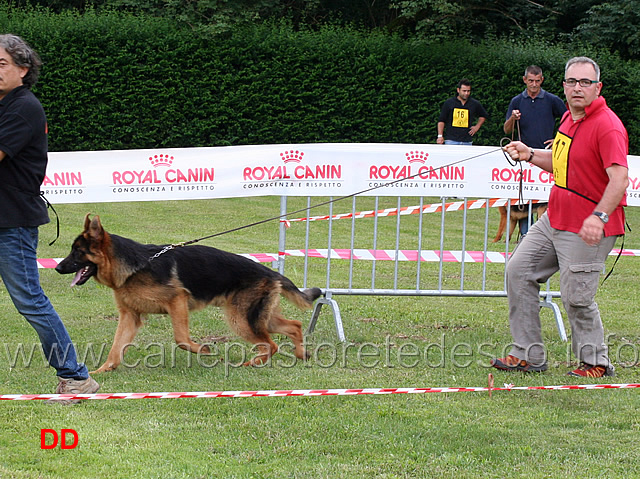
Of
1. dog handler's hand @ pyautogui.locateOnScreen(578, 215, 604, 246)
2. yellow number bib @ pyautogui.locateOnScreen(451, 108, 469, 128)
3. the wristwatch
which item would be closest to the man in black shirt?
dog handler's hand @ pyautogui.locateOnScreen(578, 215, 604, 246)

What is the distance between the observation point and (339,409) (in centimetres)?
489

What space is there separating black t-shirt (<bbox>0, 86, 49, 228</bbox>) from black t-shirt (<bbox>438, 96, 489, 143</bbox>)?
11.9 meters

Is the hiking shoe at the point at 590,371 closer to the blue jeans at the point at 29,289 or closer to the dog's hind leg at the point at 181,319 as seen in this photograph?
the dog's hind leg at the point at 181,319

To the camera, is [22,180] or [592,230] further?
[592,230]

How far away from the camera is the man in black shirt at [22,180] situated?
4410mm

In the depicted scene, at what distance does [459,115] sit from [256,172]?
959cm

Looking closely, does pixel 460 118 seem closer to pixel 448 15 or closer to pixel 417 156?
pixel 417 156

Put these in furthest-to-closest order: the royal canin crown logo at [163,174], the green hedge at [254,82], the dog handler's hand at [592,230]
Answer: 1. the green hedge at [254,82]
2. the royal canin crown logo at [163,174]
3. the dog handler's hand at [592,230]

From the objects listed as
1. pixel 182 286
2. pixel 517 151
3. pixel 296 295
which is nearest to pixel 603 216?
pixel 517 151

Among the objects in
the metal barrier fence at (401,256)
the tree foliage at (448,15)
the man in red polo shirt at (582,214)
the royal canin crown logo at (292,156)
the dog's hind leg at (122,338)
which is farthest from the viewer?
the tree foliage at (448,15)

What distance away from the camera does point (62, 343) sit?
187 inches

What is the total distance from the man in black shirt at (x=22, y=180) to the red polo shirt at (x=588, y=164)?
129 inches

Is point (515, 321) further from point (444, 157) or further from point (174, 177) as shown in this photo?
point (174, 177)

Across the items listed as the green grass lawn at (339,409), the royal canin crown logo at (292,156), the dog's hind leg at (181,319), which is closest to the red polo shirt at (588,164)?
the green grass lawn at (339,409)
